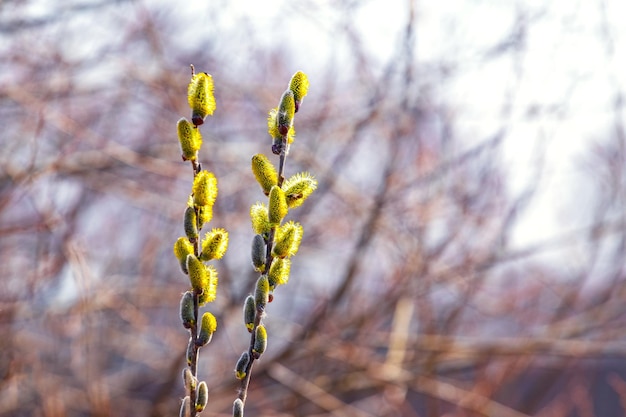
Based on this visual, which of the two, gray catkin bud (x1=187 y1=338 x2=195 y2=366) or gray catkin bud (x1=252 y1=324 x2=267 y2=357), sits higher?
gray catkin bud (x1=252 y1=324 x2=267 y2=357)

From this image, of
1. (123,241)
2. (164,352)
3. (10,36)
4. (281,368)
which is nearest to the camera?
(281,368)

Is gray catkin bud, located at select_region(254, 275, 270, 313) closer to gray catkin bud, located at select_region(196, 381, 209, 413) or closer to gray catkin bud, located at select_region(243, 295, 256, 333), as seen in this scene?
gray catkin bud, located at select_region(243, 295, 256, 333)

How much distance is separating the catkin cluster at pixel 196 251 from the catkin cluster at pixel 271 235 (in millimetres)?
58

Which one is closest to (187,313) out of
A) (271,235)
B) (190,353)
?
(190,353)

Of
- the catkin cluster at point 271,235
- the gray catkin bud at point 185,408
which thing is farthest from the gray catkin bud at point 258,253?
the gray catkin bud at point 185,408

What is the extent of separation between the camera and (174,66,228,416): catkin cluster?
41.7 inches

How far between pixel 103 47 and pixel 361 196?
1651 millimetres

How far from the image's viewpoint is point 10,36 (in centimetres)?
373

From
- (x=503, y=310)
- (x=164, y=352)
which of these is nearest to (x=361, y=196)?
(x=503, y=310)

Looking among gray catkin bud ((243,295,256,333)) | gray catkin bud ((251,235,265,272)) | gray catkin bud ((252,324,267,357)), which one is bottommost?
gray catkin bud ((252,324,267,357))

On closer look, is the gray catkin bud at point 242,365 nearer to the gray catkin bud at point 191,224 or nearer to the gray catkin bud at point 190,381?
the gray catkin bud at point 190,381

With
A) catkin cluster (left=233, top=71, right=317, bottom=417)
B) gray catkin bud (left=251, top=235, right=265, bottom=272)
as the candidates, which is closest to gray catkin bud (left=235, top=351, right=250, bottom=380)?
catkin cluster (left=233, top=71, right=317, bottom=417)

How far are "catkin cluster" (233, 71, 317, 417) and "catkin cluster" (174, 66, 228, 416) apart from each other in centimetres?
6

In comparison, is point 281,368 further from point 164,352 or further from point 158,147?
point 164,352
